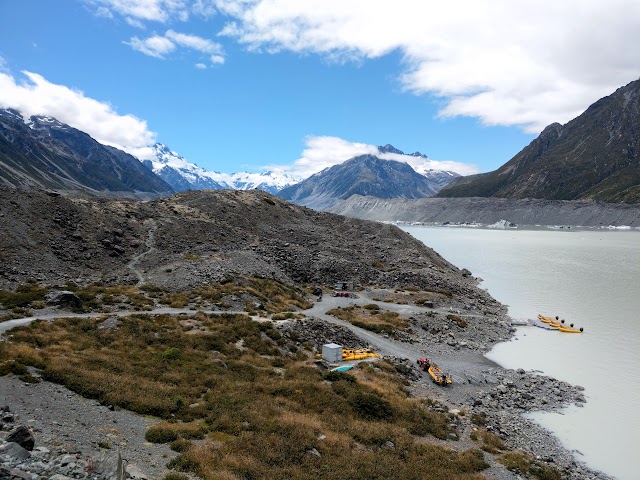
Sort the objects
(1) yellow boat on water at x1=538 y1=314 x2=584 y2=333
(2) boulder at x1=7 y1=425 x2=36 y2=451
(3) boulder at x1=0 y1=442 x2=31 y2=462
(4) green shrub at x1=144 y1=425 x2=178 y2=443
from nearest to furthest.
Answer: (3) boulder at x1=0 y1=442 x2=31 y2=462 → (2) boulder at x1=7 y1=425 x2=36 y2=451 → (4) green shrub at x1=144 y1=425 x2=178 y2=443 → (1) yellow boat on water at x1=538 y1=314 x2=584 y2=333

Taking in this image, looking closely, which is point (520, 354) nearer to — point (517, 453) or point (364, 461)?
point (517, 453)

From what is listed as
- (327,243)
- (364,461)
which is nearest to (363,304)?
(327,243)

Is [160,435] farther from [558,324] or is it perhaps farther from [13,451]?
[558,324]

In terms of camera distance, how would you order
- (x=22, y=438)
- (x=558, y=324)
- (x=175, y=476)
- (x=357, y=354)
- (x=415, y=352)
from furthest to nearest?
(x=558, y=324), (x=415, y=352), (x=357, y=354), (x=175, y=476), (x=22, y=438)

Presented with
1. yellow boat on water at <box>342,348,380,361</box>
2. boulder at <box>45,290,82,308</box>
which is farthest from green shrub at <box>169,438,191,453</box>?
boulder at <box>45,290,82,308</box>

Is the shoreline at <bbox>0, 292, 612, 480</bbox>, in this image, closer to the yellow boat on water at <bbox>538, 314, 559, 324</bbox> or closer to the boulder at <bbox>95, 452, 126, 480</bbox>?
the boulder at <bbox>95, 452, 126, 480</bbox>

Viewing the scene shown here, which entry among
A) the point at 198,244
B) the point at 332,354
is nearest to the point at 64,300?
the point at 332,354

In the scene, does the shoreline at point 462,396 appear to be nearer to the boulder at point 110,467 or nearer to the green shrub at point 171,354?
the boulder at point 110,467
